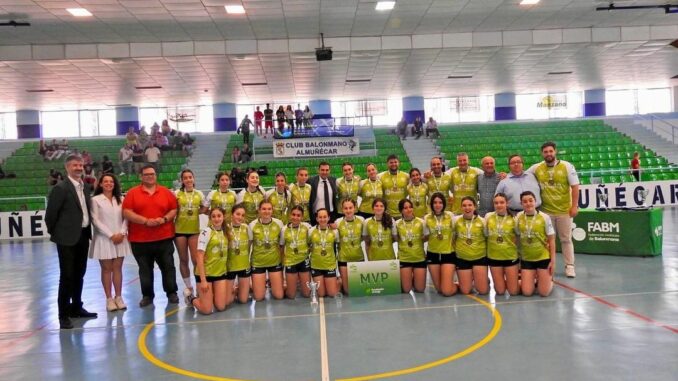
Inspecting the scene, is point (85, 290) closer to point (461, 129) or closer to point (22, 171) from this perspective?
point (22, 171)

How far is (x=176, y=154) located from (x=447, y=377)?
64.5 feet

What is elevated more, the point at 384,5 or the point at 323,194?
the point at 384,5

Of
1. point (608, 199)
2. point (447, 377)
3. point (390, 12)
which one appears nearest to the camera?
point (447, 377)

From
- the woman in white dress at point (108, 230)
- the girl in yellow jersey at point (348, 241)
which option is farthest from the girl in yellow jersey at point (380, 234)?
the woman in white dress at point (108, 230)

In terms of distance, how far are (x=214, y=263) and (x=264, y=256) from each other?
24.6 inches

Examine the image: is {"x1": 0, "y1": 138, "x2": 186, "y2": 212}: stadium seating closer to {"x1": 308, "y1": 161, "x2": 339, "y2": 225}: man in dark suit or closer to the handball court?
the handball court

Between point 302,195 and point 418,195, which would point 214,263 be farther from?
point 418,195

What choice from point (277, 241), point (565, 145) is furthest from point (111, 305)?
point (565, 145)

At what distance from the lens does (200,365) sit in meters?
4.18

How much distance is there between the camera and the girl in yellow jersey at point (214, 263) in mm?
5884

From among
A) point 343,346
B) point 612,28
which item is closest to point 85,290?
point 343,346

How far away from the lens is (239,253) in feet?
20.3

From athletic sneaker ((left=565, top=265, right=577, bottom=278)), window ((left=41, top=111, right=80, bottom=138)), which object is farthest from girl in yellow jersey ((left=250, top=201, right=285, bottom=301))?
window ((left=41, top=111, right=80, bottom=138))

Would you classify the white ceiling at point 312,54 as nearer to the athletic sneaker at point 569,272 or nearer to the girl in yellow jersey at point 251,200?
the girl in yellow jersey at point 251,200
